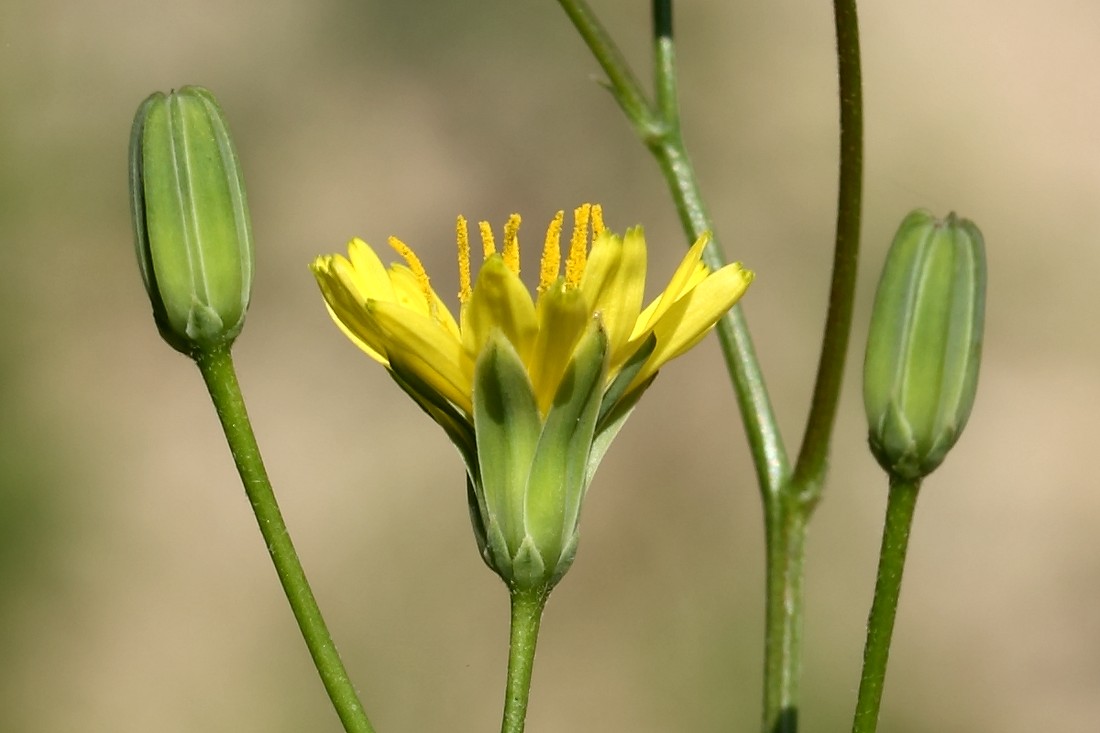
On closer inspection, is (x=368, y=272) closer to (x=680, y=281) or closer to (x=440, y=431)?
(x=680, y=281)

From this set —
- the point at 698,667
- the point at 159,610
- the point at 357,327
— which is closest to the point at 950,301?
the point at 357,327

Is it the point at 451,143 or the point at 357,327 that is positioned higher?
the point at 451,143

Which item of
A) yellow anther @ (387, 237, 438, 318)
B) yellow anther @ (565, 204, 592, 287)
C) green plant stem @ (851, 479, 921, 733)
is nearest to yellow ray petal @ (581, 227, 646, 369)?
yellow anther @ (565, 204, 592, 287)

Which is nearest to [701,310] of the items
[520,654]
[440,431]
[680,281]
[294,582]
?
[680,281]

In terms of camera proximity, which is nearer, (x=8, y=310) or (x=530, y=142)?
(x=8, y=310)

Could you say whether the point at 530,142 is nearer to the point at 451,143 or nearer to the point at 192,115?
the point at 451,143

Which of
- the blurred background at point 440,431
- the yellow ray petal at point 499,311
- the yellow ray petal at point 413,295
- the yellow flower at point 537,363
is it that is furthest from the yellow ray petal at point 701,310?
the blurred background at point 440,431
